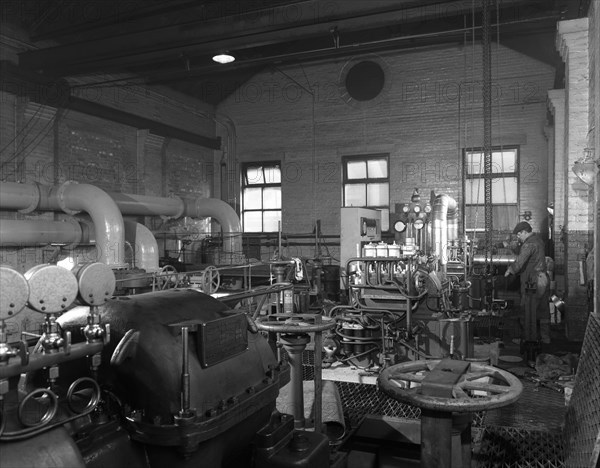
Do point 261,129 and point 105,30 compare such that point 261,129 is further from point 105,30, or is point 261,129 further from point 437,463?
point 437,463

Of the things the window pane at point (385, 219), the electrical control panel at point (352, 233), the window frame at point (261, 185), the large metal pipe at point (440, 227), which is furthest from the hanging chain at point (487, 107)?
the window frame at point (261, 185)

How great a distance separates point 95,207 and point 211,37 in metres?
2.86

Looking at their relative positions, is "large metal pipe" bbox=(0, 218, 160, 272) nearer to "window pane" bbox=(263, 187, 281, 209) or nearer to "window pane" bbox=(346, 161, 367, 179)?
"window pane" bbox=(263, 187, 281, 209)

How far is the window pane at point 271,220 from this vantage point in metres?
12.4

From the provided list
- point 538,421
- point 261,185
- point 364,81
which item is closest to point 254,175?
point 261,185

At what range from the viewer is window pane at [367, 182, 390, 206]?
11411 mm

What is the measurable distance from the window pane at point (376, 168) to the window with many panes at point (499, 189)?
5.75 ft

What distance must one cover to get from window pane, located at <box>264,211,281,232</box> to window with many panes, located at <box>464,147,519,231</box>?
433cm

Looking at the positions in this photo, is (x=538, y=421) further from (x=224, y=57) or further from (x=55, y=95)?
(x=55, y=95)

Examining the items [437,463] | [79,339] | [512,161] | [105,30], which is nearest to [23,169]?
[105,30]

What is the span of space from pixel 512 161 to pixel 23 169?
8883 mm

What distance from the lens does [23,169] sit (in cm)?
815

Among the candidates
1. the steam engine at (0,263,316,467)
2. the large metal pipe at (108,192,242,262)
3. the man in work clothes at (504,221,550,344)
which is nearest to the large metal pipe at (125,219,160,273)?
the large metal pipe at (108,192,242,262)

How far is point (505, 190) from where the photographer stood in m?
10.4
